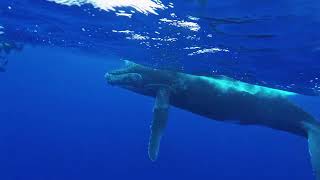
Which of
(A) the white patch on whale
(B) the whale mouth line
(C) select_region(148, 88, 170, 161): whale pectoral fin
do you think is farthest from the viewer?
(A) the white patch on whale

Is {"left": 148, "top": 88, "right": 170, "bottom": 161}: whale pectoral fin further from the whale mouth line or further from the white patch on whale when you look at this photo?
the white patch on whale

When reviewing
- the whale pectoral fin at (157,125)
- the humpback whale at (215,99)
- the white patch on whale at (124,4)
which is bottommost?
the whale pectoral fin at (157,125)

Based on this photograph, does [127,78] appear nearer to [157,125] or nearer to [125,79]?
[125,79]

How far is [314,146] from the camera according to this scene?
36.0 ft

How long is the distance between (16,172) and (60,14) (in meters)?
78.4

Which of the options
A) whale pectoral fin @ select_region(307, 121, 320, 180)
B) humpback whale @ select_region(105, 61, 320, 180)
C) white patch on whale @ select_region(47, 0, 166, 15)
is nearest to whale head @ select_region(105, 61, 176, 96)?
humpback whale @ select_region(105, 61, 320, 180)

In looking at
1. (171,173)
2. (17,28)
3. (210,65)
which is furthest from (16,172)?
(210,65)

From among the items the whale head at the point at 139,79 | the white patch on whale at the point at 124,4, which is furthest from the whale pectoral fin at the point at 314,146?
the white patch on whale at the point at 124,4

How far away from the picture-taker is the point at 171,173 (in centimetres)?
10075

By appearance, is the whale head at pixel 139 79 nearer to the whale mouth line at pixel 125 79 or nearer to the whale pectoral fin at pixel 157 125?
the whale mouth line at pixel 125 79

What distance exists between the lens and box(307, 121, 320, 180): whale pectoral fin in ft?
33.9

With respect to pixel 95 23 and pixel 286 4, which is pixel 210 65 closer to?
pixel 95 23

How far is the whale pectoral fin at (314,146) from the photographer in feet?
33.9

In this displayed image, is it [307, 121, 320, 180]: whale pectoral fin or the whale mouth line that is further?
the whale mouth line
